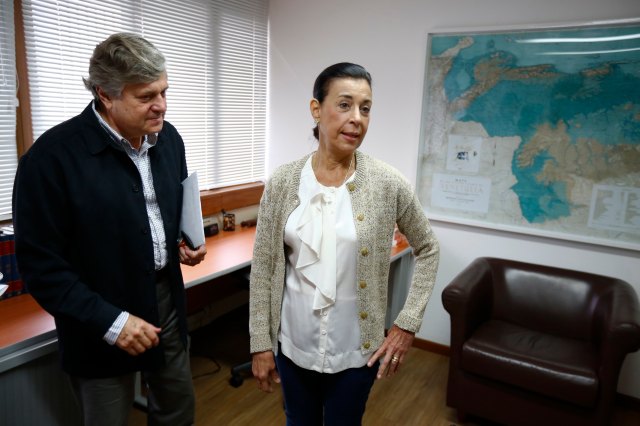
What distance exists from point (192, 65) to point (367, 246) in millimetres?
2205

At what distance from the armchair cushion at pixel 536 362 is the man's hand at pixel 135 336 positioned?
61.7 inches

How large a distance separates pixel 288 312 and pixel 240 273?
4.58ft

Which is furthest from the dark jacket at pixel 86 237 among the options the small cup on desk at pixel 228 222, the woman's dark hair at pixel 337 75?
the small cup on desk at pixel 228 222

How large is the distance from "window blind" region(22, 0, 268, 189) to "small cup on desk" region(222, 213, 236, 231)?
0.27m

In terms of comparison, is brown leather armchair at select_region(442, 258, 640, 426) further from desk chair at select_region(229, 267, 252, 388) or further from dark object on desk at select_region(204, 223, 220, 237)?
dark object on desk at select_region(204, 223, 220, 237)

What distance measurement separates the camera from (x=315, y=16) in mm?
3285

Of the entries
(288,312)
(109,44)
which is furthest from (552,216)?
(109,44)

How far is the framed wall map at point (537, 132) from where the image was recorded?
246 centimetres

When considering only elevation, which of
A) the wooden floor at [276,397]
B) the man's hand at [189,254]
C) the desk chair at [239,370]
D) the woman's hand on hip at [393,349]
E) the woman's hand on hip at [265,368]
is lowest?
the wooden floor at [276,397]

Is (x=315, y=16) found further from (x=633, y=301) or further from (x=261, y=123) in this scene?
(x=633, y=301)

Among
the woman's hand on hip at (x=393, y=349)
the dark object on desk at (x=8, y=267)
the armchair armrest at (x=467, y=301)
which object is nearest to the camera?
the woman's hand on hip at (x=393, y=349)

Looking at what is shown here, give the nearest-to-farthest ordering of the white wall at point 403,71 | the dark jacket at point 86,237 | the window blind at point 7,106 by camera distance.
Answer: the dark jacket at point 86,237, the window blind at point 7,106, the white wall at point 403,71

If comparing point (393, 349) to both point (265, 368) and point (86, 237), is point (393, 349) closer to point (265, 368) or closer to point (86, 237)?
point (265, 368)

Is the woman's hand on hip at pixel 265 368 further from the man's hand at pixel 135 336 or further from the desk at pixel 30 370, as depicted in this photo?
the desk at pixel 30 370
